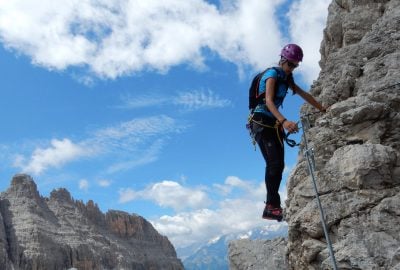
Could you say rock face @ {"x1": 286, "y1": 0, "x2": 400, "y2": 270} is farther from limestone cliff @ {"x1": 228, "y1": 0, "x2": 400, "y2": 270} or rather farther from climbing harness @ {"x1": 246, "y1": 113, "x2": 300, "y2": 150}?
climbing harness @ {"x1": 246, "y1": 113, "x2": 300, "y2": 150}

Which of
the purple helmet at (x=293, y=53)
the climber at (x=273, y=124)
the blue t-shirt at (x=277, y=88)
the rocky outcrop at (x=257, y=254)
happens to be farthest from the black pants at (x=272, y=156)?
the rocky outcrop at (x=257, y=254)

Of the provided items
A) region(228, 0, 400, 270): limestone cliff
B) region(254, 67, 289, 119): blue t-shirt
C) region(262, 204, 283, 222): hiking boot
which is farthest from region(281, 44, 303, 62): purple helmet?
region(262, 204, 283, 222): hiking boot

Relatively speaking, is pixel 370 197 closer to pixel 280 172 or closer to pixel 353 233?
pixel 353 233

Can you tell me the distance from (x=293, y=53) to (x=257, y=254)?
720 cm

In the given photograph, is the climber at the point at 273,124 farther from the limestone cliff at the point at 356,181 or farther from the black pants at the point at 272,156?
the limestone cliff at the point at 356,181

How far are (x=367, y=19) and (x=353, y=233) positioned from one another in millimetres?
15785

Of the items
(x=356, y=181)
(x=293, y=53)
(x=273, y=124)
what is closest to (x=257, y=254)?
(x=356, y=181)

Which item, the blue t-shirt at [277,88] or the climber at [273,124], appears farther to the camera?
the climber at [273,124]

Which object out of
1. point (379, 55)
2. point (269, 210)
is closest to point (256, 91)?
point (269, 210)

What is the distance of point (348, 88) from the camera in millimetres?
15516

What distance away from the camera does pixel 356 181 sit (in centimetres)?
1043

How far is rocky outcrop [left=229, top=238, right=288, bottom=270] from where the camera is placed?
13.9 m

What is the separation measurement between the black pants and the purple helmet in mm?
1460

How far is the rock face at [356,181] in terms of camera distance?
9.40 metres
